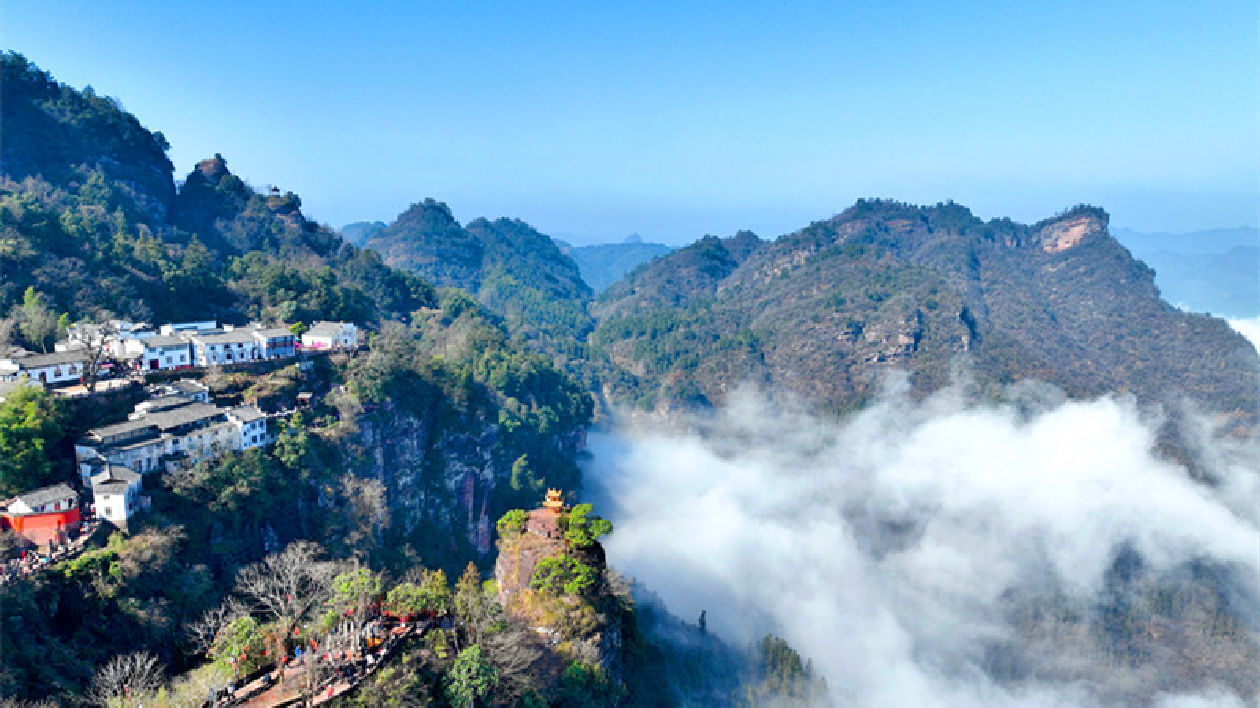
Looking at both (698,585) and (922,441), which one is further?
(922,441)

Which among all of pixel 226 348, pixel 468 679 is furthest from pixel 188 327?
pixel 468 679

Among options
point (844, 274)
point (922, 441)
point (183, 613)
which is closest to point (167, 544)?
point (183, 613)

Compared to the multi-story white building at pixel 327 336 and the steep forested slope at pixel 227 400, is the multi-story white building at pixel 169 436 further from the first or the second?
the multi-story white building at pixel 327 336

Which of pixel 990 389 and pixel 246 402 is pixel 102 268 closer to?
pixel 246 402

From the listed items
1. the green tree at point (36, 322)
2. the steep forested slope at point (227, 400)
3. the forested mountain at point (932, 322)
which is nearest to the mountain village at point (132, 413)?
the green tree at point (36, 322)

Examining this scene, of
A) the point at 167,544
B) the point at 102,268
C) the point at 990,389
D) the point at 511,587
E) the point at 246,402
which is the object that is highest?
the point at 102,268

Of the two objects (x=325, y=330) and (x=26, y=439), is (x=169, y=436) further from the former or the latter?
(x=325, y=330)

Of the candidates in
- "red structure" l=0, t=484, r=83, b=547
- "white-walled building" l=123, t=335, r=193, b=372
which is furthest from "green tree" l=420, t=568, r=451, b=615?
"white-walled building" l=123, t=335, r=193, b=372
